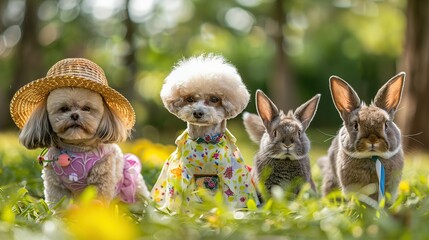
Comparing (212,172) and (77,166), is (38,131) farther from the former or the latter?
(212,172)

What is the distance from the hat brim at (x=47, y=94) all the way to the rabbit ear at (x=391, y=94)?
171 centimetres

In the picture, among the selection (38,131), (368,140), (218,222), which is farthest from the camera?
(38,131)

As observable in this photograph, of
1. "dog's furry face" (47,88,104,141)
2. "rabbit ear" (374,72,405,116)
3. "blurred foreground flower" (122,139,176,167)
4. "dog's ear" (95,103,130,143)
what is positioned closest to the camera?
"rabbit ear" (374,72,405,116)

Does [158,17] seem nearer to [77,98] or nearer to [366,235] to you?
[77,98]

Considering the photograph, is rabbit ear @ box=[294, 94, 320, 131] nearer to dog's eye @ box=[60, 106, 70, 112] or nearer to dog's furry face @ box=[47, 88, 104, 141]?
dog's furry face @ box=[47, 88, 104, 141]

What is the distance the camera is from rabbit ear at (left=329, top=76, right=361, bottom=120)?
387cm

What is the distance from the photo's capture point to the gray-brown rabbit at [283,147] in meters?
4.01

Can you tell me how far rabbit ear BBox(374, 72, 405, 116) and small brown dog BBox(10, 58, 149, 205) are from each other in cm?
168

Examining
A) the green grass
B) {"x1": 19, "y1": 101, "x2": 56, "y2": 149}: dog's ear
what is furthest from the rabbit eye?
{"x1": 19, "y1": 101, "x2": 56, "y2": 149}: dog's ear

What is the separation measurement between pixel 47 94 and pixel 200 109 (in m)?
1.07

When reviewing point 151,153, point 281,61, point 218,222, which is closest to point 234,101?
point 218,222

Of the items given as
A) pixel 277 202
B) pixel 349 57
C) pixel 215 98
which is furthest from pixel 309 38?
pixel 277 202

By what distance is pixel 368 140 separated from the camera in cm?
368

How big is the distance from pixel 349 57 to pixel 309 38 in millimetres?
3134
